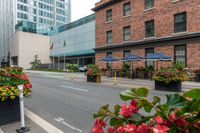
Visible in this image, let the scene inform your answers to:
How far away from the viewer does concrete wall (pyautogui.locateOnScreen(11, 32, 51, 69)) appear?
246 ft

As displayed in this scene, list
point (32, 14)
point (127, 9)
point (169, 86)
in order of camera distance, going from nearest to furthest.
→ point (169, 86) → point (127, 9) → point (32, 14)

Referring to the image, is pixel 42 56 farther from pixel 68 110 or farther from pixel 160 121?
pixel 160 121

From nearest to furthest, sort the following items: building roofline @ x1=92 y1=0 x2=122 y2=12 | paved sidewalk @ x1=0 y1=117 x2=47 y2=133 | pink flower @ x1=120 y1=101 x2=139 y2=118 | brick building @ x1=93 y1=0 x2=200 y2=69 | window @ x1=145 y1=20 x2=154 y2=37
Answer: pink flower @ x1=120 y1=101 x2=139 y2=118, paved sidewalk @ x1=0 y1=117 x2=47 y2=133, brick building @ x1=93 y1=0 x2=200 y2=69, window @ x1=145 y1=20 x2=154 y2=37, building roofline @ x1=92 y1=0 x2=122 y2=12

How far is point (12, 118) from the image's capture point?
6258 millimetres

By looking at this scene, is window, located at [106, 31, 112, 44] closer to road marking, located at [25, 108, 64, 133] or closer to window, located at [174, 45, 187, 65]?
window, located at [174, 45, 187, 65]

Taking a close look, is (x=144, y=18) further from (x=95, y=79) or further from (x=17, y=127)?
(x=17, y=127)

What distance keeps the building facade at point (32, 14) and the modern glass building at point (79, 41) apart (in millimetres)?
24687

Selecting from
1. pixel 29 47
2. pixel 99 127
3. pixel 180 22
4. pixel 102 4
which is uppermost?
pixel 102 4

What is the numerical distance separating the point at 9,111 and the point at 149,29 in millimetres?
21235

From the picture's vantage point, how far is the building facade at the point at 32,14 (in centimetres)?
8738

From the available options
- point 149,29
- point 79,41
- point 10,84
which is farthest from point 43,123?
point 79,41

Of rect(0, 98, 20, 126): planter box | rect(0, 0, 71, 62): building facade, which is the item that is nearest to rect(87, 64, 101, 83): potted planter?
rect(0, 98, 20, 126): planter box

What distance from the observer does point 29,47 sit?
76.9 m

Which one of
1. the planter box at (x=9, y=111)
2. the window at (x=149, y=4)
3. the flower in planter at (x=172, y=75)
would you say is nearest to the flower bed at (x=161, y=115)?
the planter box at (x=9, y=111)
